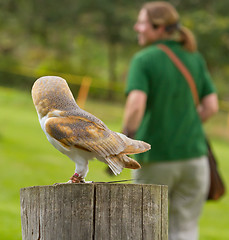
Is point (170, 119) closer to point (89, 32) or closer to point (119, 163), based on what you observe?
point (119, 163)

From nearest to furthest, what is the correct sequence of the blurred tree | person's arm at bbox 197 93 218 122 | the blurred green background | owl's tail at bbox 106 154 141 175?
owl's tail at bbox 106 154 141 175
person's arm at bbox 197 93 218 122
the blurred green background
the blurred tree

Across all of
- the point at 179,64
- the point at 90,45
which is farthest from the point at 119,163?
the point at 90,45

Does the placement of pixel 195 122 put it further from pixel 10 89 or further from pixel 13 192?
pixel 10 89

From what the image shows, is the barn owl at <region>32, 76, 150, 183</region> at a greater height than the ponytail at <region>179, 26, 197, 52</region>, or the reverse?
the ponytail at <region>179, 26, 197, 52</region>

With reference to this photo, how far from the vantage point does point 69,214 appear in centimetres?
231

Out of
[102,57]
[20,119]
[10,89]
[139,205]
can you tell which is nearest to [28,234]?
[139,205]

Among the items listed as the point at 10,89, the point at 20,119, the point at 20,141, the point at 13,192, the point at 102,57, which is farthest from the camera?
the point at 102,57

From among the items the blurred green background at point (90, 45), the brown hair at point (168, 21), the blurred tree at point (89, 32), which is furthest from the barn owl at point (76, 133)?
the blurred tree at point (89, 32)

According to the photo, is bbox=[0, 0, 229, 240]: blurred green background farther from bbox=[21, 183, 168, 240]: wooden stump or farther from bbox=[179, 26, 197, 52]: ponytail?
bbox=[21, 183, 168, 240]: wooden stump

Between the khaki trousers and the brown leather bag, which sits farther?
the brown leather bag

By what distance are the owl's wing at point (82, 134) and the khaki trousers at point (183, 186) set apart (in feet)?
9.44

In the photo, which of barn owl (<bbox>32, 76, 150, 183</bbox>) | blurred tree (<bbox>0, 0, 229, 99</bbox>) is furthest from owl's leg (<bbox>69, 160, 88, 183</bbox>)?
blurred tree (<bbox>0, 0, 229, 99</bbox>)

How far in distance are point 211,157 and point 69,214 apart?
3610 millimetres

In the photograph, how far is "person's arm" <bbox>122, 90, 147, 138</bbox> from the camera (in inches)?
206
